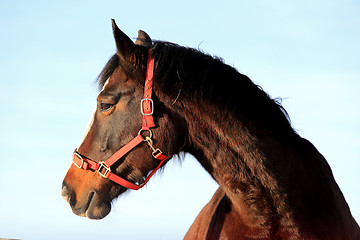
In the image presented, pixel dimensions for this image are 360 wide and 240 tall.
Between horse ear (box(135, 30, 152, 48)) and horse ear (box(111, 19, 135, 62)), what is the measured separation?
1.22 feet

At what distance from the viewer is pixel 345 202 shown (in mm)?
4254

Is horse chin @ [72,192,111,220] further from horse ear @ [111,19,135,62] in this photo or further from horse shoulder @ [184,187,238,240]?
horse ear @ [111,19,135,62]

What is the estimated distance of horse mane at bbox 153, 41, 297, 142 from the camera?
151 inches

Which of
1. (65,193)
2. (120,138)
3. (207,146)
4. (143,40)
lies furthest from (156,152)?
(143,40)

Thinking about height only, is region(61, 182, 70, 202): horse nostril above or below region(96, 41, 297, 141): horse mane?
below

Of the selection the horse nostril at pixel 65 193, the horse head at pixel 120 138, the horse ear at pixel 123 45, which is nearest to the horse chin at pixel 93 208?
the horse head at pixel 120 138

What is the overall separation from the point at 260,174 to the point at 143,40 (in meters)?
1.90

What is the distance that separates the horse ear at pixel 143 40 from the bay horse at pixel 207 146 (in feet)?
1.03

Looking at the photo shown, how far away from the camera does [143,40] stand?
4387mm

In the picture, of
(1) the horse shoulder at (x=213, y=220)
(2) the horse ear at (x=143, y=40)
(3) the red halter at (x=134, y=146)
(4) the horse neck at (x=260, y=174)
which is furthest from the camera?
(2) the horse ear at (x=143, y=40)

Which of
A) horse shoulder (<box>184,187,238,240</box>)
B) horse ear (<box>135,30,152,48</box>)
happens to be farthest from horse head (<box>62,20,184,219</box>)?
horse shoulder (<box>184,187,238,240</box>)

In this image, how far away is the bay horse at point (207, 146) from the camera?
3723mm

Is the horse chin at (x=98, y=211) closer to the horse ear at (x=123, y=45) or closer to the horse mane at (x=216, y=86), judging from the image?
the horse mane at (x=216, y=86)

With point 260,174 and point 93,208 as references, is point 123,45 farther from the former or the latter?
point 260,174
